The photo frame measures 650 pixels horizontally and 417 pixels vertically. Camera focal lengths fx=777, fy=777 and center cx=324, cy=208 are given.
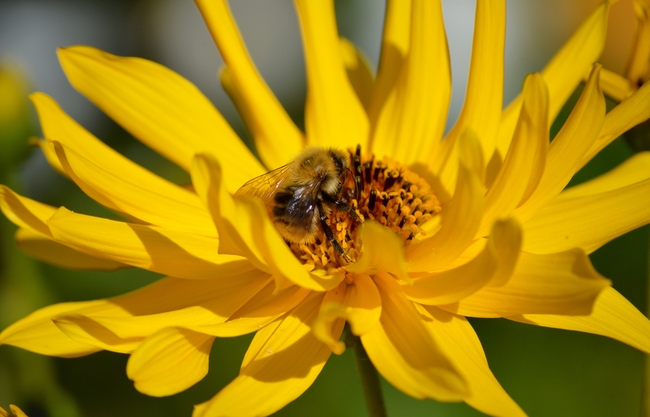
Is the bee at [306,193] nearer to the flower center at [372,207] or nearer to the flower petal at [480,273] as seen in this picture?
the flower center at [372,207]

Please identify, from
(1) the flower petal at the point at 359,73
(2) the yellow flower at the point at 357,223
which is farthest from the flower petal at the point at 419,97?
(1) the flower petal at the point at 359,73

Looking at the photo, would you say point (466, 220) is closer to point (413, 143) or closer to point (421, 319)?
point (421, 319)

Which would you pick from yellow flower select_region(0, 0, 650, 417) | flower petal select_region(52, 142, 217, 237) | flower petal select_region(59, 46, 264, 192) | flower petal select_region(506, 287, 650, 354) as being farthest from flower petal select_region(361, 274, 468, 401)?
flower petal select_region(59, 46, 264, 192)

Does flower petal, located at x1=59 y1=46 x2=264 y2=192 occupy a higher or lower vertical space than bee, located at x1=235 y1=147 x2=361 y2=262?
higher

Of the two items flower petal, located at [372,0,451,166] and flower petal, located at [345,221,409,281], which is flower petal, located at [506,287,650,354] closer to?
flower petal, located at [345,221,409,281]

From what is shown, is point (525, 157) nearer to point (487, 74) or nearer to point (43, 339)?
point (487, 74)

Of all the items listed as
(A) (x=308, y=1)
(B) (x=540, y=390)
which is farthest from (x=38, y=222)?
(B) (x=540, y=390)

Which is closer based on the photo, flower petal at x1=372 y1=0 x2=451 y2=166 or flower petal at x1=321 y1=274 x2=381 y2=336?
flower petal at x1=321 y1=274 x2=381 y2=336
